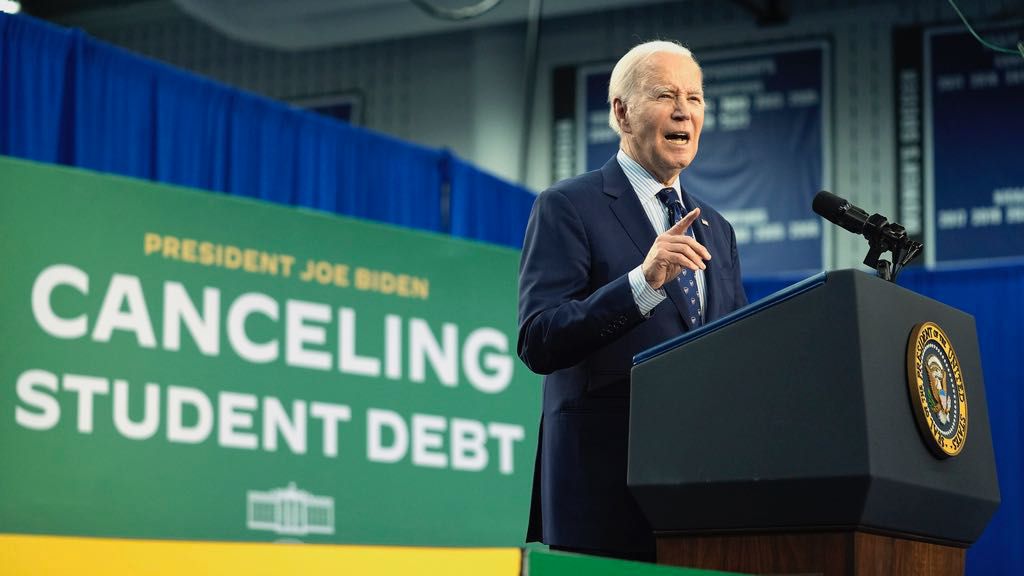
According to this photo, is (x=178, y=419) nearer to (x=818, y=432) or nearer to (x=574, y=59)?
(x=818, y=432)

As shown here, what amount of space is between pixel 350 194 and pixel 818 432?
555 cm

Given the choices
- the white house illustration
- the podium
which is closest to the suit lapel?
the podium

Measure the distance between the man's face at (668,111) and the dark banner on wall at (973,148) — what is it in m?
7.18

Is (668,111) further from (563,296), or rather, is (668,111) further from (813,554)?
A: (813,554)

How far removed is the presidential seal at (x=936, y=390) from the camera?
1471mm

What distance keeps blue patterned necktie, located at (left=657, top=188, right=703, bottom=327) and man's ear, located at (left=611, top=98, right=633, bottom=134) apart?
0.34ft

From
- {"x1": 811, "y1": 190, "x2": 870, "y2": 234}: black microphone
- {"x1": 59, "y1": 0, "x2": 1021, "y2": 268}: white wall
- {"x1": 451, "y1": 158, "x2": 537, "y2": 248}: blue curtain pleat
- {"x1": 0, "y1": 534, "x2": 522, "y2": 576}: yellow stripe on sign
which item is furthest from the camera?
{"x1": 59, "y1": 0, "x2": 1021, "y2": 268}: white wall

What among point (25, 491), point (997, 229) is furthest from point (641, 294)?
point (997, 229)

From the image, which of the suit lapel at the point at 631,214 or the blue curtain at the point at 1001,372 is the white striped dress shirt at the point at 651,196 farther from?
the blue curtain at the point at 1001,372

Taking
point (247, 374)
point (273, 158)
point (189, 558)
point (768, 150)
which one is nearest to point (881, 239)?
point (189, 558)

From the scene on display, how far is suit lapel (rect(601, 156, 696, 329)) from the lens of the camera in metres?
1.80

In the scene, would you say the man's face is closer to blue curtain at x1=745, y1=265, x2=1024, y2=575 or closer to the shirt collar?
the shirt collar

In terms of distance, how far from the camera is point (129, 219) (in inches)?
187

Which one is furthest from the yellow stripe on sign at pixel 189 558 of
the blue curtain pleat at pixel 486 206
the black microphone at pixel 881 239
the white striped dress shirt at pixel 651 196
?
the blue curtain pleat at pixel 486 206
